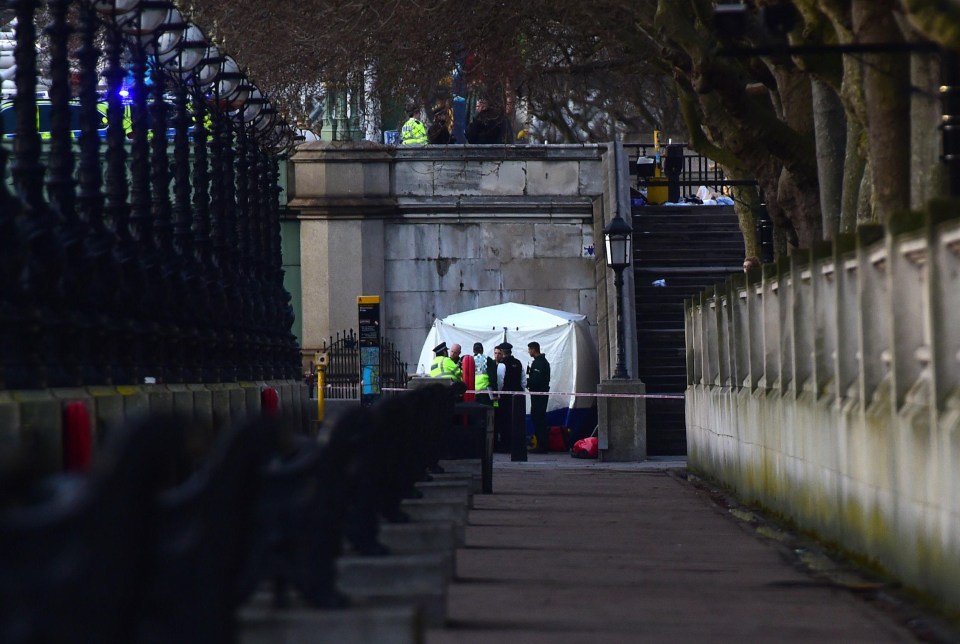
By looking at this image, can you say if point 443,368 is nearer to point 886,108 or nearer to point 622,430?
point 622,430

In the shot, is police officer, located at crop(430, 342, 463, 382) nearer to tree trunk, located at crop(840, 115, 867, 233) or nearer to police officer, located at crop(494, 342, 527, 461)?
police officer, located at crop(494, 342, 527, 461)

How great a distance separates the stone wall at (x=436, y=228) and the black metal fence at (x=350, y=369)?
1.42m

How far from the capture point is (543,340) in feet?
113

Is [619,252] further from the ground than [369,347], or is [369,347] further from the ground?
[619,252]

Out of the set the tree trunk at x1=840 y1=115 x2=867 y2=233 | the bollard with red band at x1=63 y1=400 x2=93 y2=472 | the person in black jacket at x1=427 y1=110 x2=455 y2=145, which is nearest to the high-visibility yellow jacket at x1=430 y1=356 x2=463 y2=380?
the tree trunk at x1=840 y1=115 x2=867 y2=233

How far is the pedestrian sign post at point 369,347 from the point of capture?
35.0m

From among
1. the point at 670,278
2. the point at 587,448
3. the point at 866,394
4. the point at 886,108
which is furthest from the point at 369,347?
the point at 866,394

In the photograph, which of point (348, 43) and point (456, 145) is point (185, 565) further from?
point (456, 145)

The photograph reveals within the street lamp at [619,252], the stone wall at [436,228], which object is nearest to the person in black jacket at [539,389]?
the street lamp at [619,252]

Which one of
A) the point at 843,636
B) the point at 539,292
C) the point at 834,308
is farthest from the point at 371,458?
the point at 539,292

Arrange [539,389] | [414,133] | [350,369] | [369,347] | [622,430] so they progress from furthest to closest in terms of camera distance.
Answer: [414,133] → [350,369] → [369,347] → [539,389] → [622,430]

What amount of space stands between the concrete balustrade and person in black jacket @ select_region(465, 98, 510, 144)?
902 inches

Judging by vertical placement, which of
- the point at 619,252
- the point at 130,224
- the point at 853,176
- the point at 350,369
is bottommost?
the point at 350,369

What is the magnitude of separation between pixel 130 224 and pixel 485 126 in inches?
1073
